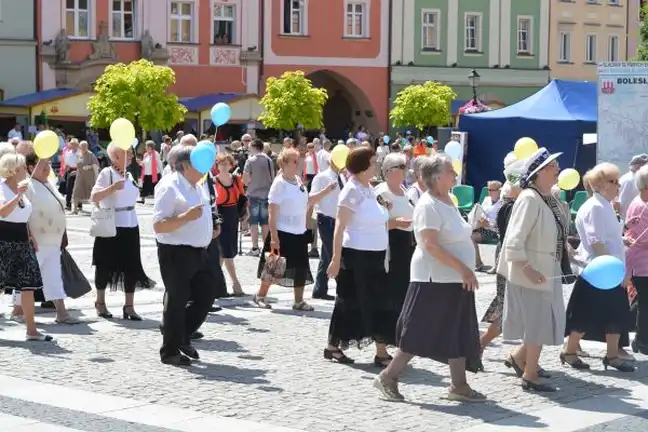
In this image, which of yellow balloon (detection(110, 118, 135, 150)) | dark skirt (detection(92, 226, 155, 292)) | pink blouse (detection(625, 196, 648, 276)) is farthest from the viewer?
dark skirt (detection(92, 226, 155, 292))

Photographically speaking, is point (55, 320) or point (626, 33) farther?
point (626, 33)

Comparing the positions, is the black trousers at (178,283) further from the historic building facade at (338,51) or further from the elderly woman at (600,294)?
the historic building facade at (338,51)

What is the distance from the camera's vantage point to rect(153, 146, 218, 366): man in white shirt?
35.3 feet

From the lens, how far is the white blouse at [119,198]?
13.5 m

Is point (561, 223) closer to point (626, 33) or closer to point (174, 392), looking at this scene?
point (174, 392)

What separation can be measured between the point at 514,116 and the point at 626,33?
121 ft

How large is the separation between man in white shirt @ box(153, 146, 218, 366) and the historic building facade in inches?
1570

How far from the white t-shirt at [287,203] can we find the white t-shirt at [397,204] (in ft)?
9.37

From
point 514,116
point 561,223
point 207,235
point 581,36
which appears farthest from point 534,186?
point 581,36

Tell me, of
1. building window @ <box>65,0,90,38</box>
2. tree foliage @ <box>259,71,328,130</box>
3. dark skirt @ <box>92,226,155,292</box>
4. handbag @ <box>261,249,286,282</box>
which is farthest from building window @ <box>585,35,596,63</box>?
dark skirt @ <box>92,226,155,292</box>

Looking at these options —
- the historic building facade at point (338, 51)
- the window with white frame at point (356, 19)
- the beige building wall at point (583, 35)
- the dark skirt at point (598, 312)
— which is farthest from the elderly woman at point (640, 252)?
the beige building wall at point (583, 35)

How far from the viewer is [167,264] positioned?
10.8m

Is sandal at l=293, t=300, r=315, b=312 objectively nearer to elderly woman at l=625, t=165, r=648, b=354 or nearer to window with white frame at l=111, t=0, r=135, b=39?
elderly woman at l=625, t=165, r=648, b=354

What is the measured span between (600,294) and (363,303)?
1.91 metres
